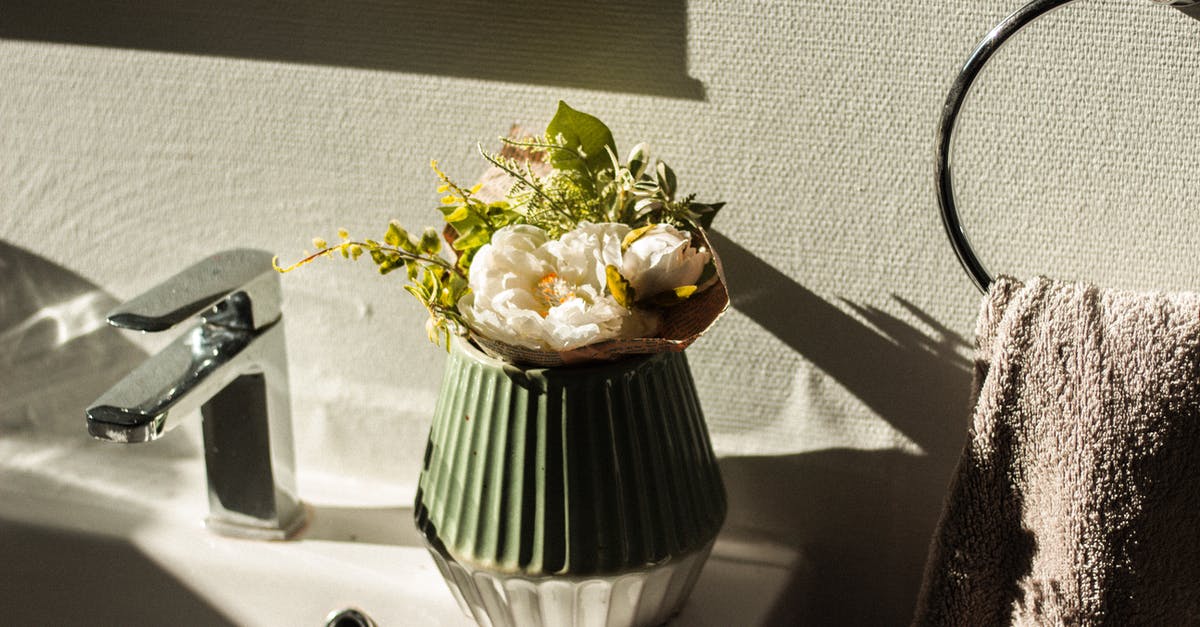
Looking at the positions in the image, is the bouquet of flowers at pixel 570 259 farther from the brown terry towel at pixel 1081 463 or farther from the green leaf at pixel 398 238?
the brown terry towel at pixel 1081 463

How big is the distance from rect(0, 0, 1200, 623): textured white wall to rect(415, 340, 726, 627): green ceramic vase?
0.10m

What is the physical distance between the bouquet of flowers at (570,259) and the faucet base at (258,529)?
0.23 metres

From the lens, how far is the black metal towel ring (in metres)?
0.43

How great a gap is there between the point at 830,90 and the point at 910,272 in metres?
0.10

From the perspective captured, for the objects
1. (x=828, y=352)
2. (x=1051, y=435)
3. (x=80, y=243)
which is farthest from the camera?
(x=80, y=243)

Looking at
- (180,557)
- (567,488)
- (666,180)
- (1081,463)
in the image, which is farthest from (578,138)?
(180,557)

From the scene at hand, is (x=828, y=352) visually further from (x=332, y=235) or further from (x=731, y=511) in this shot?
(x=332, y=235)

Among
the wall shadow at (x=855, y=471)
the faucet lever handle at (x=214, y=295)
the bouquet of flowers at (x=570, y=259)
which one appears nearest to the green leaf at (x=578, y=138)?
the bouquet of flowers at (x=570, y=259)

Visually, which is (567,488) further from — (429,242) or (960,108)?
(960,108)

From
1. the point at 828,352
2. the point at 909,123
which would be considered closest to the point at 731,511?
the point at 828,352

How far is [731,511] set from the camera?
611 millimetres

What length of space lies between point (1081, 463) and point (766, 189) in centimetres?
20

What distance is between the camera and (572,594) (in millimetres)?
483

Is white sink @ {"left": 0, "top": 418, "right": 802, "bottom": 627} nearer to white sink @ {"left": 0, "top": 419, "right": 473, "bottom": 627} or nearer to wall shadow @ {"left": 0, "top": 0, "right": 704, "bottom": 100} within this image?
white sink @ {"left": 0, "top": 419, "right": 473, "bottom": 627}
